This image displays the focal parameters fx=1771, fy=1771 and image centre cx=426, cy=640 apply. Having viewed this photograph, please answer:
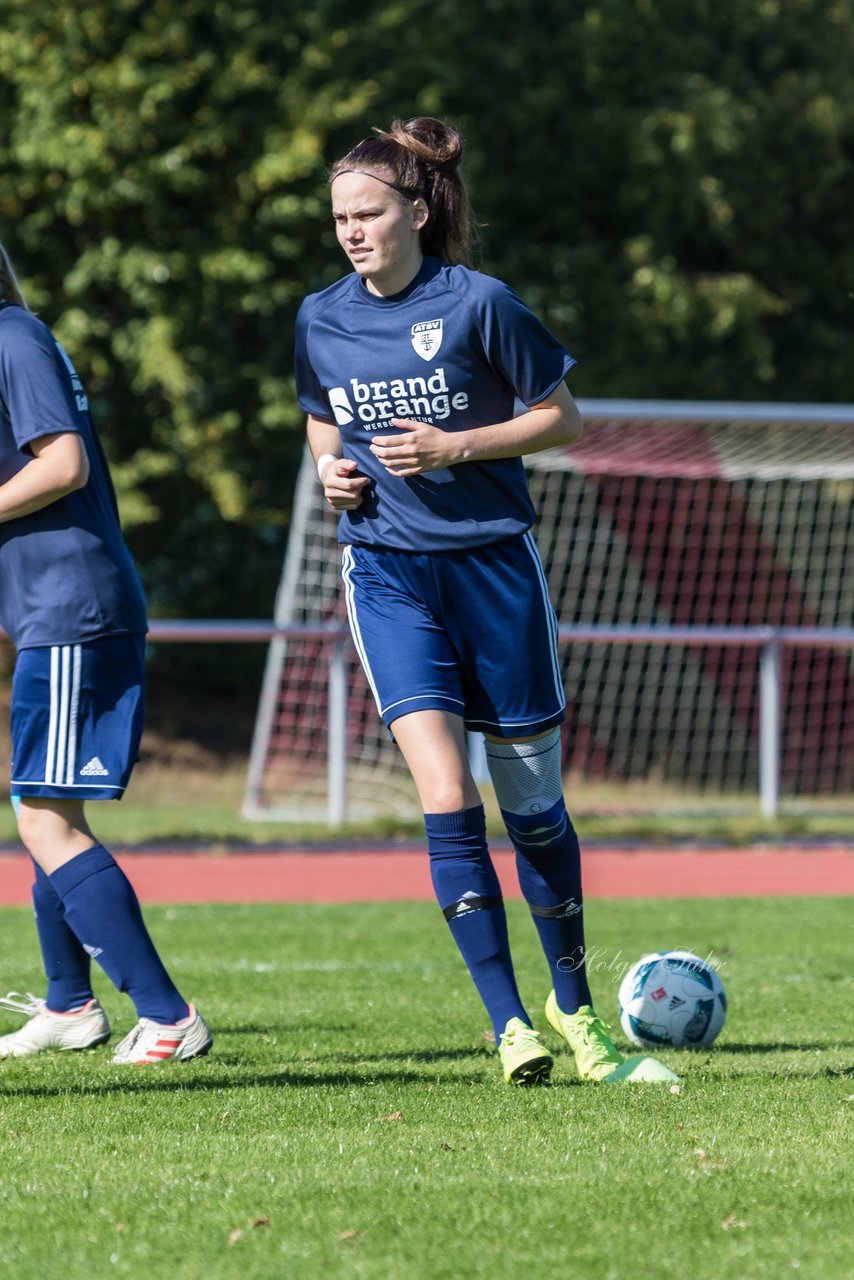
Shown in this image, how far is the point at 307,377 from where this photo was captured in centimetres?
457

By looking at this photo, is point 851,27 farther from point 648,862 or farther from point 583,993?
point 583,993

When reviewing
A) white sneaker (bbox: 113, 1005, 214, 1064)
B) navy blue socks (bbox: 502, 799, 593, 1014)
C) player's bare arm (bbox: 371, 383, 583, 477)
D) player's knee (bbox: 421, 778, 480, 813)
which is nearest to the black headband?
player's bare arm (bbox: 371, 383, 583, 477)

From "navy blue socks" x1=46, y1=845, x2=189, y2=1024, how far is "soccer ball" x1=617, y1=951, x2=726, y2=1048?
1282 millimetres

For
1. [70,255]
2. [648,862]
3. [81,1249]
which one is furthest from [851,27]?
[81,1249]

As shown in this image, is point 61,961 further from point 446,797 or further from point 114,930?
point 446,797

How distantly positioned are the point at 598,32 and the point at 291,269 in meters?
4.56

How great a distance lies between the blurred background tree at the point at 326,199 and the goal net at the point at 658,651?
2.13 metres

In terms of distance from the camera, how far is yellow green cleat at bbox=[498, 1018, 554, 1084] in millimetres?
4145

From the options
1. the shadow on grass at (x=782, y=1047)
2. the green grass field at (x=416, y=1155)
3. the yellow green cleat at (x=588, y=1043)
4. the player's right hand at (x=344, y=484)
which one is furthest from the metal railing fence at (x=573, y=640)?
the yellow green cleat at (x=588, y=1043)

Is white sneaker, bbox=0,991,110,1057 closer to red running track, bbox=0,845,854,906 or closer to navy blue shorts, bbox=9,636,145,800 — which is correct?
navy blue shorts, bbox=9,636,145,800

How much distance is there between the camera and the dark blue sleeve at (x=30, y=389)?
4.37 m

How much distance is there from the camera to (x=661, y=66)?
65.7ft

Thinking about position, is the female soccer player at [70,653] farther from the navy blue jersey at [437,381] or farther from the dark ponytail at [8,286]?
the navy blue jersey at [437,381]

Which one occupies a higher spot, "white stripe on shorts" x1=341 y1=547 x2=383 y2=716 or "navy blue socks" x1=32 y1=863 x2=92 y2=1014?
"white stripe on shorts" x1=341 y1=547 x2=383 y2=716
